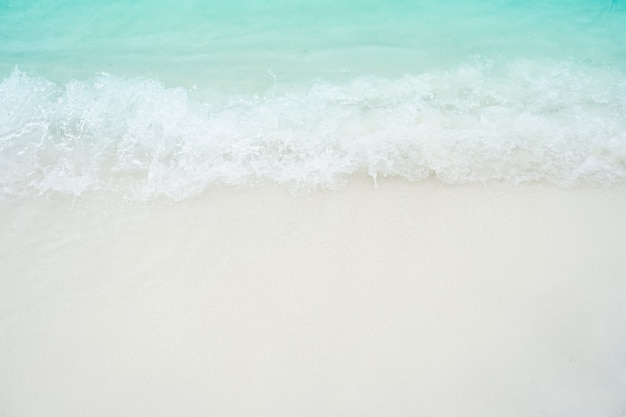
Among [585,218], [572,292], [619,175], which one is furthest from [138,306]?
[619,175]

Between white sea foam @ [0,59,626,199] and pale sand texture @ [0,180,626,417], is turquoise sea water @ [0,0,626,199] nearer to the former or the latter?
white sea foam @ [0,59,626,199]

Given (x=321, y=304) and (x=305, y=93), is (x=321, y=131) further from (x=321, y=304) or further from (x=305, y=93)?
(x=321, y=304)

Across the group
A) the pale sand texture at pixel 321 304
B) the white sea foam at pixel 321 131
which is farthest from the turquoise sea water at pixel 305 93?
the pale sand texture at pixel 321 304

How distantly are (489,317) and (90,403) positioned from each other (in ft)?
7.94

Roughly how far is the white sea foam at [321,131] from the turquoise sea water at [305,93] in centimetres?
2

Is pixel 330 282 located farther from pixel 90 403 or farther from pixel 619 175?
pixel 619 175

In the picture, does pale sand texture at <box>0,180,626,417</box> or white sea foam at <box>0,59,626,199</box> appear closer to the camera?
pale sand texture at <box>0,180,626,417</box>

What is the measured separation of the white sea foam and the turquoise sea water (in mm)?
15

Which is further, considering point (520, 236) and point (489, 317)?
point (520, 236)

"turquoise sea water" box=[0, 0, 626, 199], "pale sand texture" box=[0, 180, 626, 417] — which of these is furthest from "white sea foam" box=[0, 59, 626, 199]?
"pale sand texture" box=[0, 180, 626, 417]

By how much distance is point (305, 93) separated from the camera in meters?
4.16

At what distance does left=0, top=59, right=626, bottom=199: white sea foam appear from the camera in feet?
11.2

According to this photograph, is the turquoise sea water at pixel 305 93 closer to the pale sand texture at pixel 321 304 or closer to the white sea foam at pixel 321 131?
the white sea foam at pixel 321 131

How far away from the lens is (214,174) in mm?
3475
